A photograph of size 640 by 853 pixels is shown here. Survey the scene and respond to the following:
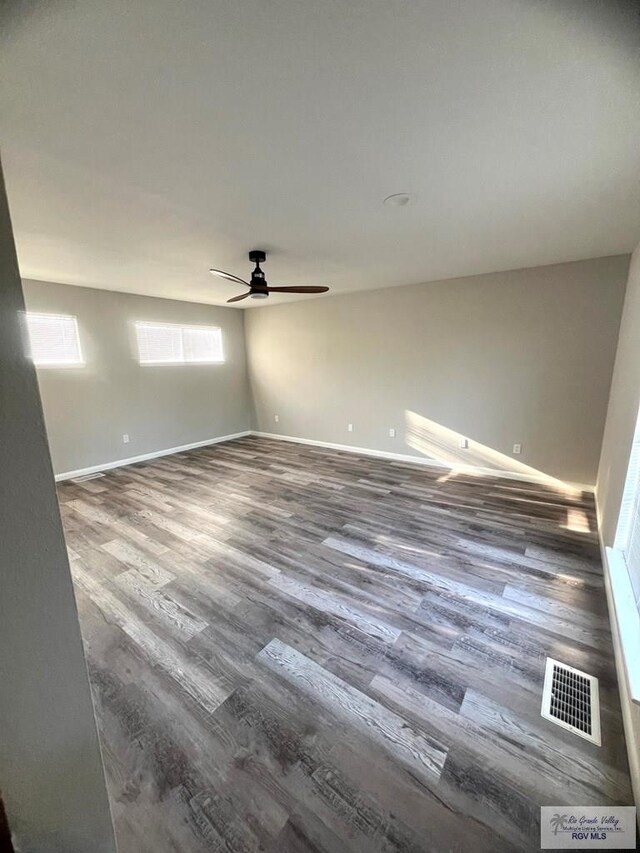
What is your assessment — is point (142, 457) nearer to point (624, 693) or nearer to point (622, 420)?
point (624, 693)

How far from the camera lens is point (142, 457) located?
17.2 feet

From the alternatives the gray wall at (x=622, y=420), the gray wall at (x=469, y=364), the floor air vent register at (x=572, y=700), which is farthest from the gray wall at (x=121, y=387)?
the gray wall at (x=622, y=420)

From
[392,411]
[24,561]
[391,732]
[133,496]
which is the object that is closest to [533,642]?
[391,732]

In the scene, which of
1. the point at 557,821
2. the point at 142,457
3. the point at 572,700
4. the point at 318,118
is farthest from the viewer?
the point at 142,457

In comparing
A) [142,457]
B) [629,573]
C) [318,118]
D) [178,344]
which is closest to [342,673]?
[629,573]

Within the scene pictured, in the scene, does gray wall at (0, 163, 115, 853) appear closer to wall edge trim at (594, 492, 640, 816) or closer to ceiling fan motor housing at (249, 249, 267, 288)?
wall edge trim at (594, 492, 640, 816)

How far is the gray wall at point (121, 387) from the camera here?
4.27m

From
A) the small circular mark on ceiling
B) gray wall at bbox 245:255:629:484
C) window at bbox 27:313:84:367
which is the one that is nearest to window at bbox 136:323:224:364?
window at bbox 27:313:84:367

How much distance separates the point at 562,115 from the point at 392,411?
371cm

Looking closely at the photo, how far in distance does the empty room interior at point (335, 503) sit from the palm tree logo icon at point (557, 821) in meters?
0.01

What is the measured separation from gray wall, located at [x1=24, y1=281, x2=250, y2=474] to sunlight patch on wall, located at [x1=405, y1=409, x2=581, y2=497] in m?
3.61

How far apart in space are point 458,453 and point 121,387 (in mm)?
4956

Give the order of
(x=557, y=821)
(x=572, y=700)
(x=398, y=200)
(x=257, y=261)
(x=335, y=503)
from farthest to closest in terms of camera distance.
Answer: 1. (x=335, y=503)
2. (x=257, y=261)
3. (x=398, y=200)
4. (x=572, y=700)
5. (x=557, y=821)

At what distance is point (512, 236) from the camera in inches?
105
